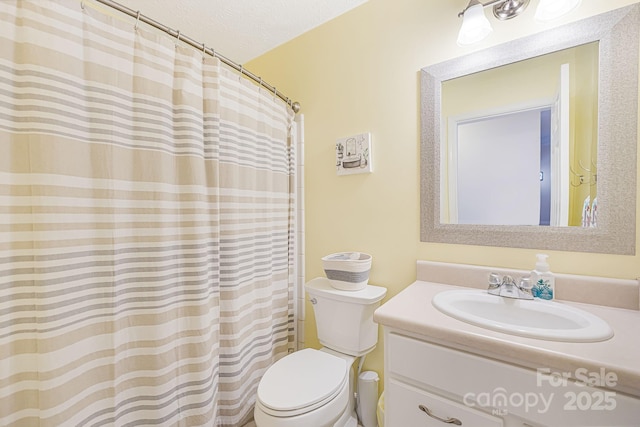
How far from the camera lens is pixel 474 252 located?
46.8 inches

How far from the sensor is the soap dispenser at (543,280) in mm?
973

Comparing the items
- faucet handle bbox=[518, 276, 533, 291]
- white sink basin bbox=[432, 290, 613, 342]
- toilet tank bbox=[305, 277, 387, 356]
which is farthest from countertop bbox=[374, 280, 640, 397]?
toilet tank bbox=[305, 277, 387, 356]

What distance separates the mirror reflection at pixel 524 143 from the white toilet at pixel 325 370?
2.19ft

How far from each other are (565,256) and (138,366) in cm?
172

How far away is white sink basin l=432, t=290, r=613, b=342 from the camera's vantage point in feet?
2.35

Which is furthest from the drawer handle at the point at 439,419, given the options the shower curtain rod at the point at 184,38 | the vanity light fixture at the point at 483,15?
the shower curtain rod at the point at 184,38

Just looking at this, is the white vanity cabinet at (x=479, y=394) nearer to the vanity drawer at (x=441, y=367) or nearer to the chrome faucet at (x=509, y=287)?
the vanity drawer at (x=441, y=367)

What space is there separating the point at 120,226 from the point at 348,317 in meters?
1.09

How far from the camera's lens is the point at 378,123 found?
1.45 meters

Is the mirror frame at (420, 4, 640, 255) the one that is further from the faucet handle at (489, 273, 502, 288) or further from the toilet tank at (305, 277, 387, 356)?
the toilet tank at (305, 277, 387, 356)

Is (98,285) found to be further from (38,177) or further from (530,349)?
(530,349)

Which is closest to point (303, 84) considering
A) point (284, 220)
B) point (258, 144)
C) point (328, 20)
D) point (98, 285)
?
point (328, 20)

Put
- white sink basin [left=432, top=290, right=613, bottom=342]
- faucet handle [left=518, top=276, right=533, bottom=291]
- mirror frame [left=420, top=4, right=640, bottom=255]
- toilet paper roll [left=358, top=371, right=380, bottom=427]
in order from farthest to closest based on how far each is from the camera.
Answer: toilet paper roll [left=358, top=371, right=380, bottom=427] < faucet handle [left=518, top=276, right=533, bottom=291] < mirror frame [left=420, top=4, right=640, bottom=255] < white sink basin [left=432, top=290, right=613, bottom=342]

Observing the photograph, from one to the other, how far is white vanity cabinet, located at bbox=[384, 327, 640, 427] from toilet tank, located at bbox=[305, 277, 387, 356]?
0.40 meters
